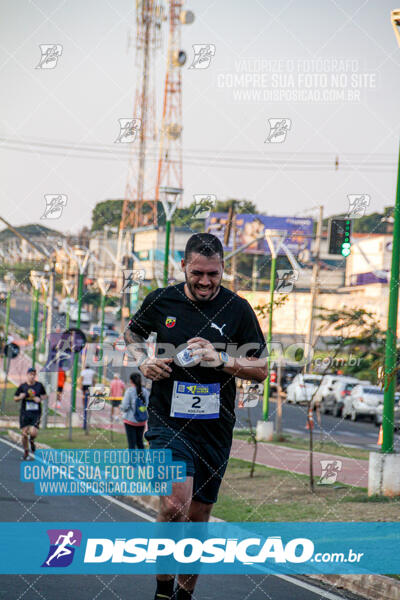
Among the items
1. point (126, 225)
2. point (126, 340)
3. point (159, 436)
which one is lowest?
point (159, 436)

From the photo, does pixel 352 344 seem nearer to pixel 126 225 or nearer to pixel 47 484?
pixel 47 484

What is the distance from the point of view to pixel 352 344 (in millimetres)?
15641

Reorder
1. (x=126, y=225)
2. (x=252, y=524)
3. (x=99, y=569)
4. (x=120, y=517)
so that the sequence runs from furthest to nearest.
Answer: (x=126, y=225) < (x=120, y=517) < (x=252, y=524) < (x=99, y=569)

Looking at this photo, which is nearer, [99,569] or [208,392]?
[208,392]

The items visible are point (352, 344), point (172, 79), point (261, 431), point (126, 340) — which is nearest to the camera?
point (126, 340)

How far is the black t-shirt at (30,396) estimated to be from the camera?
2044 centimetres

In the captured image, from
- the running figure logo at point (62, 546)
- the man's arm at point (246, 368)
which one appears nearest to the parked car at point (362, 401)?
the running figure logo at point (62, 546)

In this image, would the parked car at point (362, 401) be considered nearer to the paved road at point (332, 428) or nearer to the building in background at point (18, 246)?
the paved road at point (332, 428)

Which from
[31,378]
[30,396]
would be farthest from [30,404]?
[31,378]

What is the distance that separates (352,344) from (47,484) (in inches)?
199

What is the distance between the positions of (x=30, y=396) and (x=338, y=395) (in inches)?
1009

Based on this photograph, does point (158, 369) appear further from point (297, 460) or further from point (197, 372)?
point (297, 460)

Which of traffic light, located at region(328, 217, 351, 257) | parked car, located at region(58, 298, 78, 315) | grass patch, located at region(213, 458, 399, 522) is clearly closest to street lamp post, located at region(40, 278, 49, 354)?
parked car, located at region(58, 298, 78, 315)

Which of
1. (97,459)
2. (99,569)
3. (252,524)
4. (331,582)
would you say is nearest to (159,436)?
(99,569)
